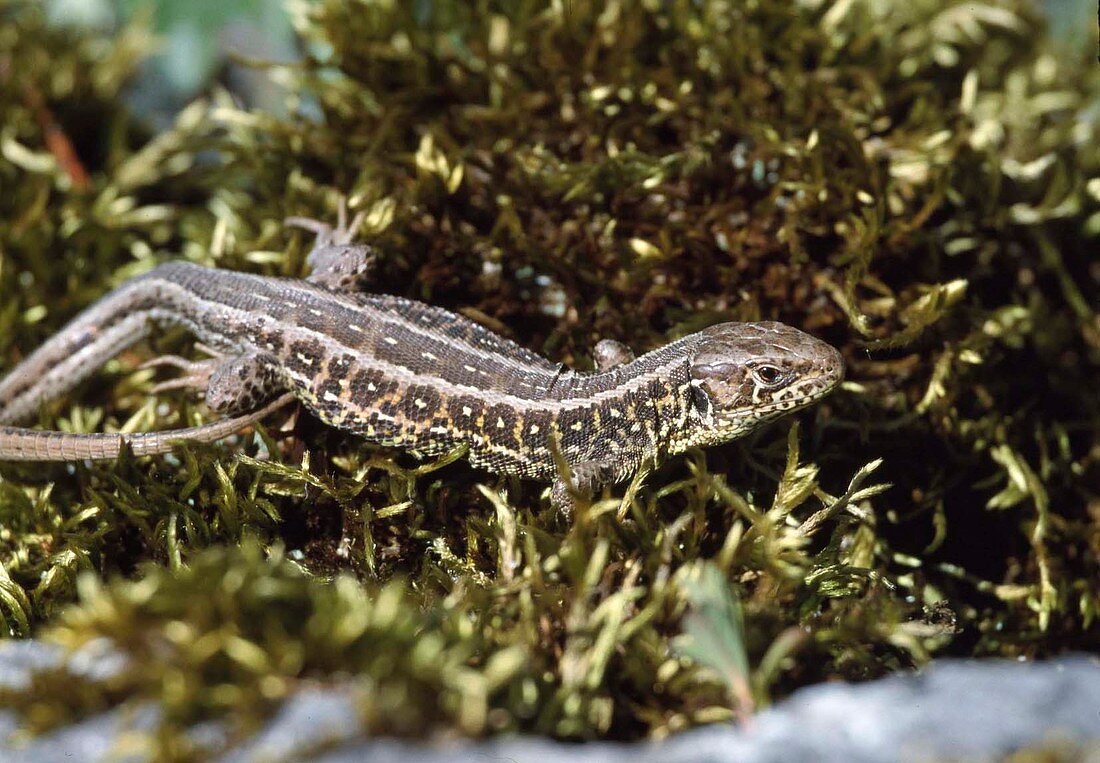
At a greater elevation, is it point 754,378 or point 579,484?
point 754,378

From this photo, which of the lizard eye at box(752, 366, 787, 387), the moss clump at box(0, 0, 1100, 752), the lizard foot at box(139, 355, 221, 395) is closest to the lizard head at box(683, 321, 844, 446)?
the lizard eye at box(752, 366, 787, 387)

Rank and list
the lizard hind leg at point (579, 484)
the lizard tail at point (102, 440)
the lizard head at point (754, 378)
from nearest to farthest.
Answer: the lizard hind leg at point (579, 484)
the lizard head at point (754, 378)
the lizard tail at point (102, 440)

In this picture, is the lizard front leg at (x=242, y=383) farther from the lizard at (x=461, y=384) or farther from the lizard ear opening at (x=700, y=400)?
the lizard ear opening at (x=700, y=400)

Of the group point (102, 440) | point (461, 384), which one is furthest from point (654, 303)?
point (102, 440)

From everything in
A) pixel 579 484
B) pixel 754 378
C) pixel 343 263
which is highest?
pixel 343 263

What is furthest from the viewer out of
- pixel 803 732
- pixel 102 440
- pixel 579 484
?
pixel 102 440

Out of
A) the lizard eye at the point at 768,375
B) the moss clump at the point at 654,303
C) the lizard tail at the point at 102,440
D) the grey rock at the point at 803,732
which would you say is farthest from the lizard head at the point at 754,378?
the lizard tail at the point at 102,440

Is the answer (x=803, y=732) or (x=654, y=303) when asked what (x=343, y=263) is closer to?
(x=654, y=303)

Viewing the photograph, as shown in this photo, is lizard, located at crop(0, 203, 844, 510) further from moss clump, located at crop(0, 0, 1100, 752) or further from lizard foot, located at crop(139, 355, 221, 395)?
moss clump, located at crop(0, 0, 1100, 752)

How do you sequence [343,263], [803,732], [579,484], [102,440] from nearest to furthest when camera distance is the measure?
1. [803,732]
2. [579,484]
3. [102,440]
4. [343,263]
